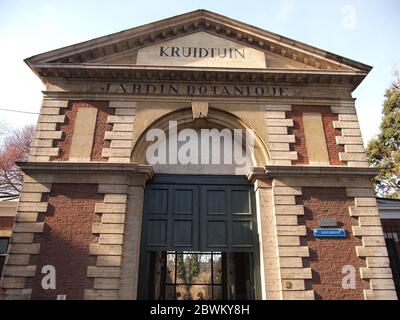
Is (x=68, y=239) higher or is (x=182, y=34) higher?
(x=182, y=34)

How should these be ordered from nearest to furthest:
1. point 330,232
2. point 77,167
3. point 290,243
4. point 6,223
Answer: point 290,243 < point 330,232 < point 77,167 < point 6,223

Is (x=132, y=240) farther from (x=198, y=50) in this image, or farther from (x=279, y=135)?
(x=198, y=50)

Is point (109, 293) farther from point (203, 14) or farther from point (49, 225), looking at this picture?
point (203, 14)

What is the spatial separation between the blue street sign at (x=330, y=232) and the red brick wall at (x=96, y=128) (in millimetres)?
7070

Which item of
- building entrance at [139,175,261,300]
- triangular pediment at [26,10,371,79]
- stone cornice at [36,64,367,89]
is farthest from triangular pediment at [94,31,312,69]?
building entrance at [139,175,261,300]

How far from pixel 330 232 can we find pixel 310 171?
1.97 metres

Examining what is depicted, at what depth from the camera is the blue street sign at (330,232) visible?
9.38 metres

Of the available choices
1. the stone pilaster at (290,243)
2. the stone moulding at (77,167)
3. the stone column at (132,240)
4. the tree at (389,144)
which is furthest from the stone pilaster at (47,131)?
the tree at (389,144)

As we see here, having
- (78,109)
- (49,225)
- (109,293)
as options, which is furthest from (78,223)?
(78,109)

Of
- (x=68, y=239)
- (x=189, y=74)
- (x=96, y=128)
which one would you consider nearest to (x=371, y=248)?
(x=189, y=74)

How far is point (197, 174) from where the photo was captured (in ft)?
34.9

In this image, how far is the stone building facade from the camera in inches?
352

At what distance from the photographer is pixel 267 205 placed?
9.80 meters

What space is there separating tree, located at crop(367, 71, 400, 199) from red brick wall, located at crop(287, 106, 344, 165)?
13.2 metres
